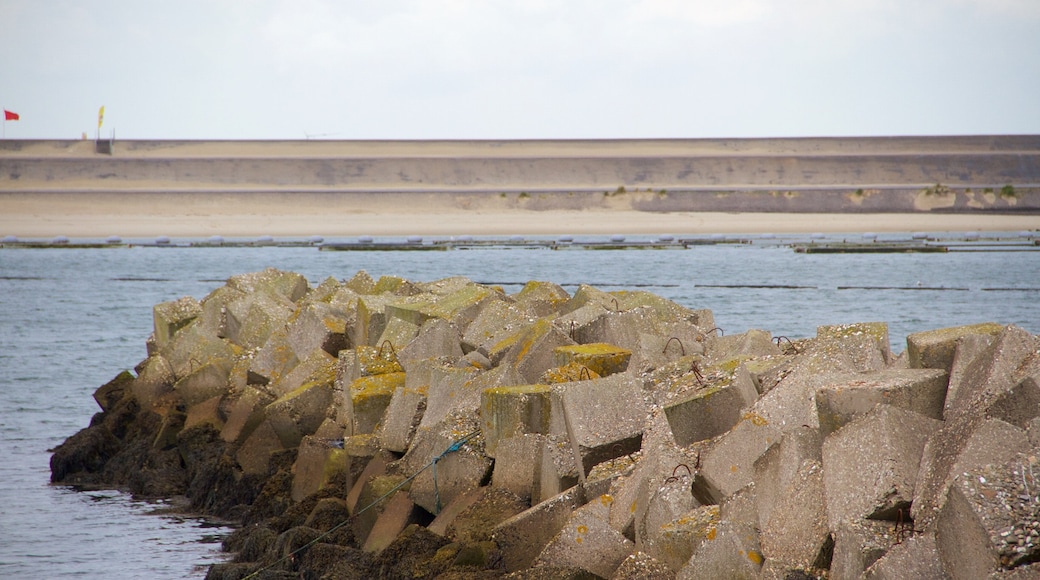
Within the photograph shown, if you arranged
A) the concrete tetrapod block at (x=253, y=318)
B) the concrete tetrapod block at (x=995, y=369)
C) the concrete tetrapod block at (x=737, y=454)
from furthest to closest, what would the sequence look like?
the concrete tetrapod block at (x=253, y=318)
the concrete tetrapod block at (x=737, y=454)
the concrete tetrapod block at (x=995, y=369)

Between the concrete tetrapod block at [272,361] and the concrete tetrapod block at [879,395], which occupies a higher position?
the concrete tetrapod block at [879,395]

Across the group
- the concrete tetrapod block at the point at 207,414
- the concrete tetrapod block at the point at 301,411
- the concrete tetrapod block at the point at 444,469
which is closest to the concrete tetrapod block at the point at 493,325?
the concrete tetrapod block at the point at 301,411

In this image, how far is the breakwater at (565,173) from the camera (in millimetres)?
57906

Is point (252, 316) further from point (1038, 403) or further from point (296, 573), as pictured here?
point (1038, 403)

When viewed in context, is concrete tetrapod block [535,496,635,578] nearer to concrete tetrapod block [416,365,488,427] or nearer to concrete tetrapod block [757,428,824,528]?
concrete tetrapod block [757,428,824,528]

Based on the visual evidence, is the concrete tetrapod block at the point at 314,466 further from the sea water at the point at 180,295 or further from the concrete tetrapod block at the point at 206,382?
the concrete tetrapod block at the point at 206,382

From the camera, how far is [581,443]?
17.5 feet

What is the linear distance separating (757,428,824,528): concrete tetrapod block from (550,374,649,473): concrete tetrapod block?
1072mm

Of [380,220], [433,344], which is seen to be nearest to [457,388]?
[433,344]

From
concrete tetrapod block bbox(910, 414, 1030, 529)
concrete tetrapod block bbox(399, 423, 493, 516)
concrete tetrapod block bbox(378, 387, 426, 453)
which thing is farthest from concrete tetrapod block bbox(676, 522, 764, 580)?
concrete tetrapod block bbox(378, 387, 426, 453)

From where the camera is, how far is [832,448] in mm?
4160

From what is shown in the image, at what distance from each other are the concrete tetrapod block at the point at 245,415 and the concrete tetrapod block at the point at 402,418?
195 centimetres

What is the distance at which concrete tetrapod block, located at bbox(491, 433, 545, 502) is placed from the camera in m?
5.55

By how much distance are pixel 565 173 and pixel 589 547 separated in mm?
61357
